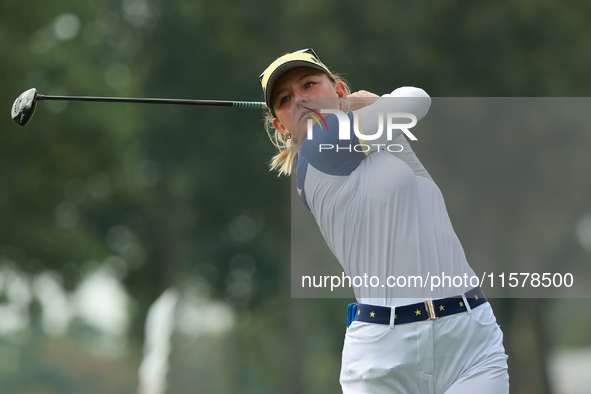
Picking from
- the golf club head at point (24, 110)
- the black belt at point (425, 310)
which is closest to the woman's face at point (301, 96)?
the black belt at point (425, 310)

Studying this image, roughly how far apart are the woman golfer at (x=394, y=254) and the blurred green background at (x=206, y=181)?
10544mm

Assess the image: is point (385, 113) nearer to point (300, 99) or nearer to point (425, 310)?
point (300, 99)

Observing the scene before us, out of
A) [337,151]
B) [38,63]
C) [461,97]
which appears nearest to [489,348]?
[337,151]

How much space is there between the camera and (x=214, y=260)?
17.4 meters

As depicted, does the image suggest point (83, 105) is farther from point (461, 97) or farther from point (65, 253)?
point (461, 97)

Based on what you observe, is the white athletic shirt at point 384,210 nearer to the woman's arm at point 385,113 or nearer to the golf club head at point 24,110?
the woman's arm at point 385,113

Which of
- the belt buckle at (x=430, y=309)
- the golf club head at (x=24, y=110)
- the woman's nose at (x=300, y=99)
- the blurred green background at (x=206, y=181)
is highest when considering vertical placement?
the blurred green background at (x=206, y=181)

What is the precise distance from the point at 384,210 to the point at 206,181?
14.0 meters

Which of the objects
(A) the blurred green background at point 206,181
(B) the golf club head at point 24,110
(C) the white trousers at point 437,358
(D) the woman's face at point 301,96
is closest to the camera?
(C) the white trousers at point 437,358

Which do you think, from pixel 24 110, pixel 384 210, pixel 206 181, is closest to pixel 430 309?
pixel 384 210

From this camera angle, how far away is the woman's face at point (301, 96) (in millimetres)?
3350

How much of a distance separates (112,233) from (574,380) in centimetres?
1092

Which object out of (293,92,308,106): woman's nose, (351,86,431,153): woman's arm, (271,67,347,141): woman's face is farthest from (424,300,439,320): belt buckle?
(293,92,308,106): woman's nose

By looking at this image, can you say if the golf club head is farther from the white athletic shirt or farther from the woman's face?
the white athletic shirt
